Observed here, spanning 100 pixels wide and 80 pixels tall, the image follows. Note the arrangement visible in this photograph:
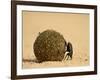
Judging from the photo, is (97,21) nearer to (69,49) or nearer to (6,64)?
(69,49)

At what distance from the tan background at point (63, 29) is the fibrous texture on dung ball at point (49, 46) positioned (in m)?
0.04

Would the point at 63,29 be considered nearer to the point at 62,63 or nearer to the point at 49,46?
the point at 49,46

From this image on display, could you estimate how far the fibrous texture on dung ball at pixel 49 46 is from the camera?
→ 1.76m

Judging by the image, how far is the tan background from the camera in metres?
1.72

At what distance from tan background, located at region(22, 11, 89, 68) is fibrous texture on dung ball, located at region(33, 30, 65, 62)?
0.04 meters

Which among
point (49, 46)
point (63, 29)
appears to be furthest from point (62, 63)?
point (63, 29)

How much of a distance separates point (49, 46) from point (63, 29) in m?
0.21

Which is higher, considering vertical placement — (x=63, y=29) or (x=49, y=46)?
(x=63, y=29)

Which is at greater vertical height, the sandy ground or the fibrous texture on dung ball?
the fibrous texture on dung ball

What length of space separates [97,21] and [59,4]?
0.43 m

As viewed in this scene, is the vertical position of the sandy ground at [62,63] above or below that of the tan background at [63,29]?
below

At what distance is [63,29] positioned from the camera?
184 cm

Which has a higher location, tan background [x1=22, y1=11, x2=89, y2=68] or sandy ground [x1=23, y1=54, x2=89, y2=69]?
tan background [x1=22, y1=11, x2=89, y2=68]

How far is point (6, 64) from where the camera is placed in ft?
5.42
